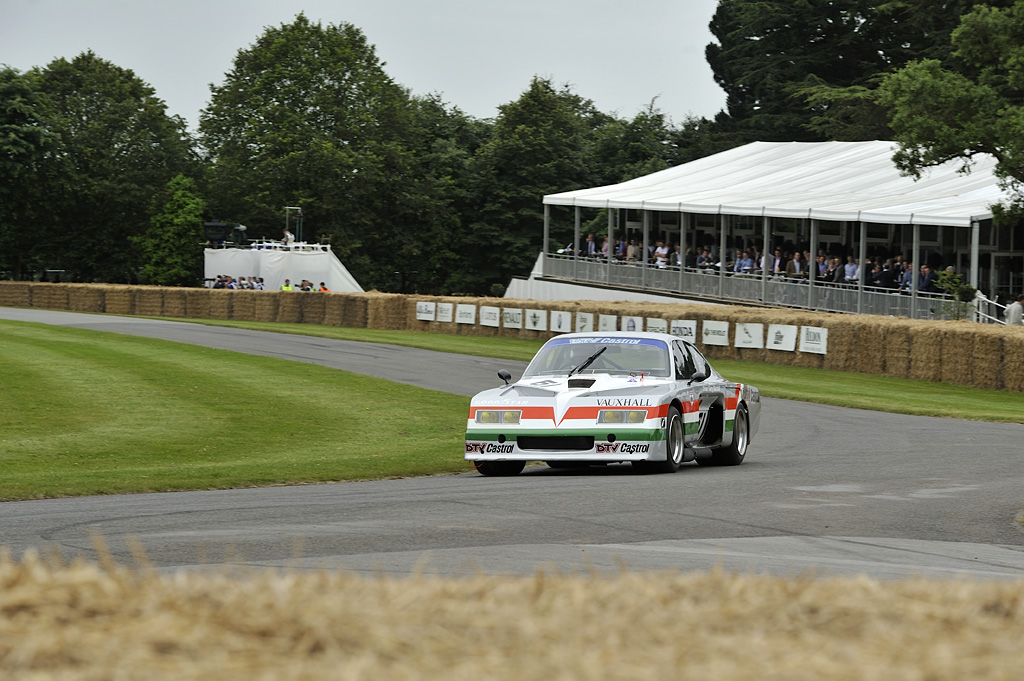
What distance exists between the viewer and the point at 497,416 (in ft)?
46.5

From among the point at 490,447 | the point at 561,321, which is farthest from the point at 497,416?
the point at 561,321

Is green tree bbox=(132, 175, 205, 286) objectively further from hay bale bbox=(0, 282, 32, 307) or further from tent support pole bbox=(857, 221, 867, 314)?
tent support pole bbox=(857, 221, 867, 314)

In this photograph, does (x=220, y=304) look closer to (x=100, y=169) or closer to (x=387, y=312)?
(x=387, y=312)

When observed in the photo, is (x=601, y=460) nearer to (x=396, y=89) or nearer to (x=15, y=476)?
(x=15, y=476)

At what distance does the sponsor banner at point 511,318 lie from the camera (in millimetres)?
44500

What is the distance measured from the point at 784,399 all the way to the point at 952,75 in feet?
40.4

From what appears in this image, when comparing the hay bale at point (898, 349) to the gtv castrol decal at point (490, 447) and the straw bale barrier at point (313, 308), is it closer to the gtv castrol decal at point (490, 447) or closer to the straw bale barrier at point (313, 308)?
the gtv castrol decal at point (490, 447)

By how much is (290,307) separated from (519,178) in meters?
28.8

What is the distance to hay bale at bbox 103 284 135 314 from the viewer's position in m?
56.7

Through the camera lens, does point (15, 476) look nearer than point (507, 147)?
Yes

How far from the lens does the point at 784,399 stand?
2583cm

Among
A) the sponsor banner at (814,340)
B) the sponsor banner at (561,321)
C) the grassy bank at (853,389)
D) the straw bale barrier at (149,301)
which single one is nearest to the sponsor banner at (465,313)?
the grassy bank at (853,389)

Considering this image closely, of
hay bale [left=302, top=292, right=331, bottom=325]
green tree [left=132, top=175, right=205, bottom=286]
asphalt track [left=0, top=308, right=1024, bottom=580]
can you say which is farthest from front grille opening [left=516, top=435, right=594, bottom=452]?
green tree [left=132, top=175, right=205, bottom=286]

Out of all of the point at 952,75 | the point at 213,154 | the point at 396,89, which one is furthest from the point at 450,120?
the point at 952,75
